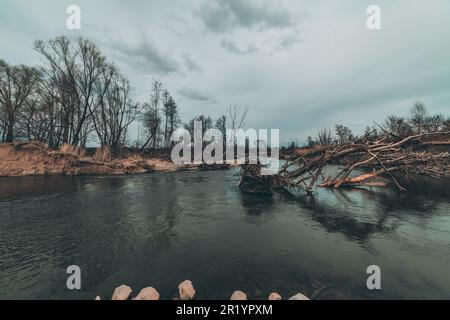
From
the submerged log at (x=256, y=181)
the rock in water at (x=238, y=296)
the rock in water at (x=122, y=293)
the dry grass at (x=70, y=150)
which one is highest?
the dry grass at (x=70, y=150)

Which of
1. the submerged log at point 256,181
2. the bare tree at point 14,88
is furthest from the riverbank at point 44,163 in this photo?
the submerged log at point 256,181

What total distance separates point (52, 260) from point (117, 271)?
1.70m

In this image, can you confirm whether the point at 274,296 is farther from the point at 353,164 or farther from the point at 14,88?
the point at 14,88

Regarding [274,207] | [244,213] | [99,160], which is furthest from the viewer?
[99,160]

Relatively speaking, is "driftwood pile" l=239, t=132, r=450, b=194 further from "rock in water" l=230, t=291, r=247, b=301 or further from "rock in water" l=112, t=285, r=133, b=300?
"rock in water" l=112, t=285, r=133, b=300

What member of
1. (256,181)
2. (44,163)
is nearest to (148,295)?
(256,181)

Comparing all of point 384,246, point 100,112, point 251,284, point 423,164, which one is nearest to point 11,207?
point 251,284

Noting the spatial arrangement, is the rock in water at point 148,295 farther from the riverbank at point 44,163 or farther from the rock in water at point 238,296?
the riverbank at point 44,163

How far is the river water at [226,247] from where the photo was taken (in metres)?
3.67

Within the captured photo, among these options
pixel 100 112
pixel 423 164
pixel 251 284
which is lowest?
pixel 251 284

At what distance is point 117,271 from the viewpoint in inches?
160

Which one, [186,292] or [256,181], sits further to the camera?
[256,181]

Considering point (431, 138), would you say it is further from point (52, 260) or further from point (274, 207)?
point (52, 260)

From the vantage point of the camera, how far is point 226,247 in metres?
5.20
